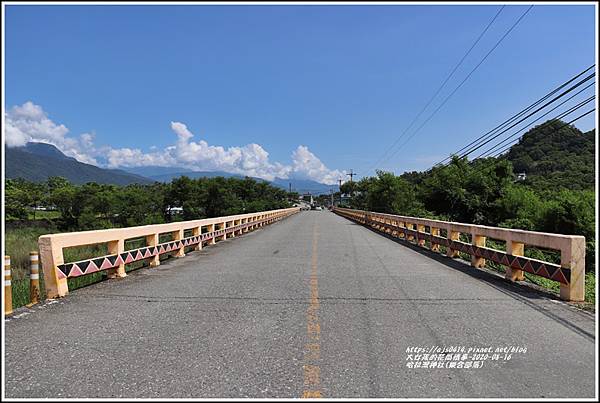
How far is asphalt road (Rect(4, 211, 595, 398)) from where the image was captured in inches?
158

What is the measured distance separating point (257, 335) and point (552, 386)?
124 inches

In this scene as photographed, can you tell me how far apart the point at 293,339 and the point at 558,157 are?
158ft

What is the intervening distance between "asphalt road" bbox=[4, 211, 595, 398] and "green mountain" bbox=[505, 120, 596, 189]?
3096 cm

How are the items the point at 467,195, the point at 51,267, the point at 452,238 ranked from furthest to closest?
the point at 467,195
the point at 452,238
the point at 51,267

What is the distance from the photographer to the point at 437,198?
162 feet

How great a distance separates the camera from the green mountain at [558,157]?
36.9 metres

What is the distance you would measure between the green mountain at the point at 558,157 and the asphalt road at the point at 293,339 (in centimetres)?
3096

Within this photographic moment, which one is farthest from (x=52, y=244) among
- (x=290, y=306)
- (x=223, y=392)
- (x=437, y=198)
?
(x=437, y=198)

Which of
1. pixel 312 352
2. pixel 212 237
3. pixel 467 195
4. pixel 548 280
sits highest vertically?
pixel 467 195

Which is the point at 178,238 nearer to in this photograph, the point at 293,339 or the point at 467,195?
the point at 293,339

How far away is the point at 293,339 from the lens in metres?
5.32

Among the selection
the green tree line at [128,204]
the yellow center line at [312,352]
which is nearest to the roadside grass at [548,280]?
the yellow center line at [312,352]

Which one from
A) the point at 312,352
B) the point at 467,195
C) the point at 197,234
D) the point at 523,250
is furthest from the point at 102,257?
the point at 467,195

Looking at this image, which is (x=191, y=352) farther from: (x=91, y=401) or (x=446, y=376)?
(x=446, y=376)
